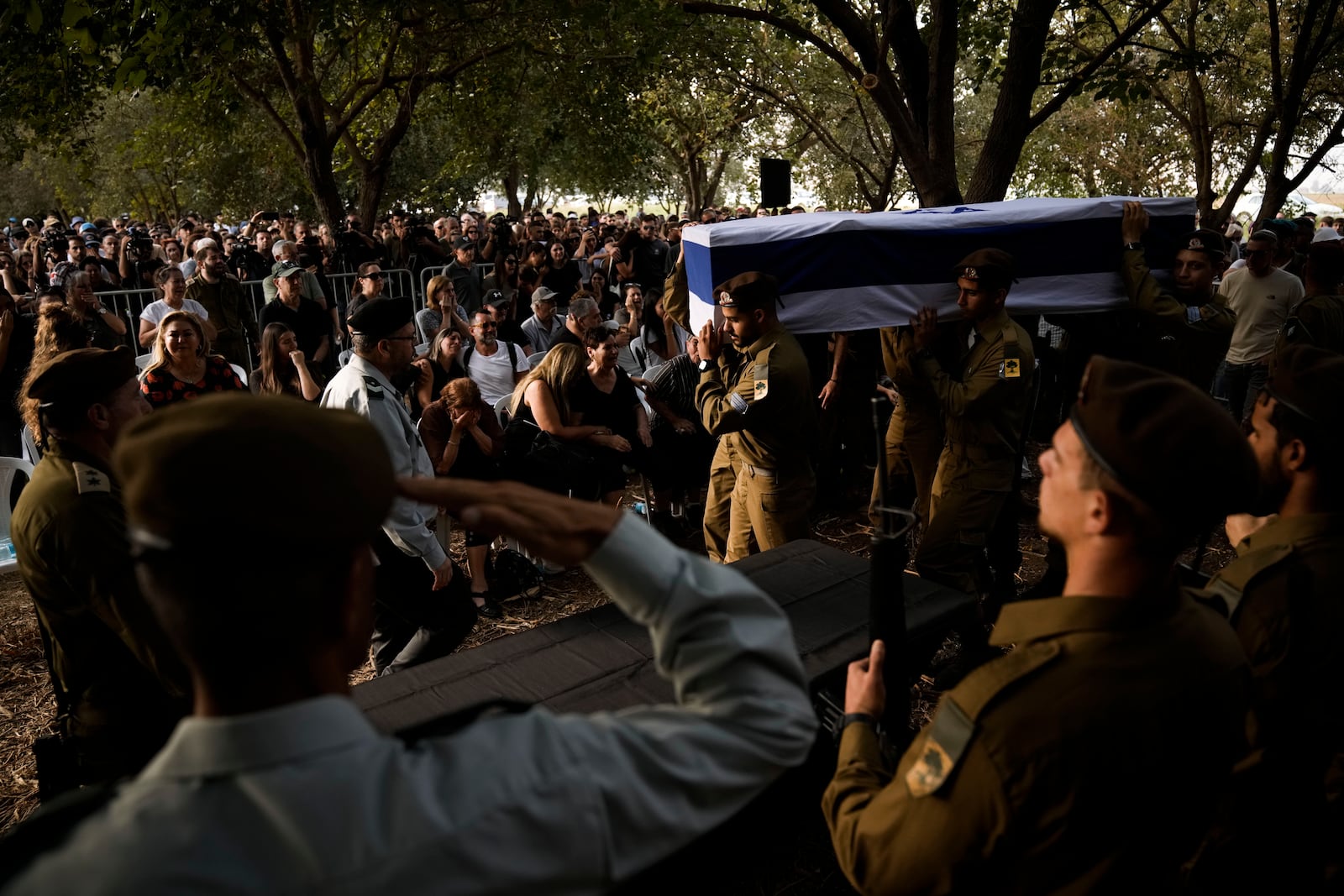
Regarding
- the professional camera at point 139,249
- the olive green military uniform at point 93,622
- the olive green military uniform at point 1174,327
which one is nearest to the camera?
the olive green military uniform at point 93,622

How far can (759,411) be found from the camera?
4098 mm

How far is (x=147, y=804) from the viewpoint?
0.86 m

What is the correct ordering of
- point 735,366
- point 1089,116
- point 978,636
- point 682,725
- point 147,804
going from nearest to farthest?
point 147,804 → point 682,725 → point 978,636 → point 735,366 → point 1089,116

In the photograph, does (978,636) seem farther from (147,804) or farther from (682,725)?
(147,804)

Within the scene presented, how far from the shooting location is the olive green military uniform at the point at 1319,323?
5.10 meters

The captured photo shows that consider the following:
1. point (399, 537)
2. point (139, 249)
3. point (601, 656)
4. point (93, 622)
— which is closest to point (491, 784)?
point (601, 656)

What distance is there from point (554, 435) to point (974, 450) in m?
2.35

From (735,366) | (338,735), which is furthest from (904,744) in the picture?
(735,366)

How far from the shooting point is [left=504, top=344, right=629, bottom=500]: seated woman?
5.34 m

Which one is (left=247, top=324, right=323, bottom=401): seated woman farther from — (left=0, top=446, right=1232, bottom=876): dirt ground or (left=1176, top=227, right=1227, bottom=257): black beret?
(left=1176, top=227, right=1227, bottom=257): black beret

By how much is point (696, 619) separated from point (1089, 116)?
27.8m

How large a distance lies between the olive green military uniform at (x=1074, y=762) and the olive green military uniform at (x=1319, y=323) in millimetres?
4512

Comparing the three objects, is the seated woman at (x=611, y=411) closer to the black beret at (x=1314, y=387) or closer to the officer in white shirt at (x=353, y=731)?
the black beret at (x=1314, y=387)

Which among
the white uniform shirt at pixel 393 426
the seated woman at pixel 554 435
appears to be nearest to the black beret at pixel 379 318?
the white uniform shirt at pixel 393 426
